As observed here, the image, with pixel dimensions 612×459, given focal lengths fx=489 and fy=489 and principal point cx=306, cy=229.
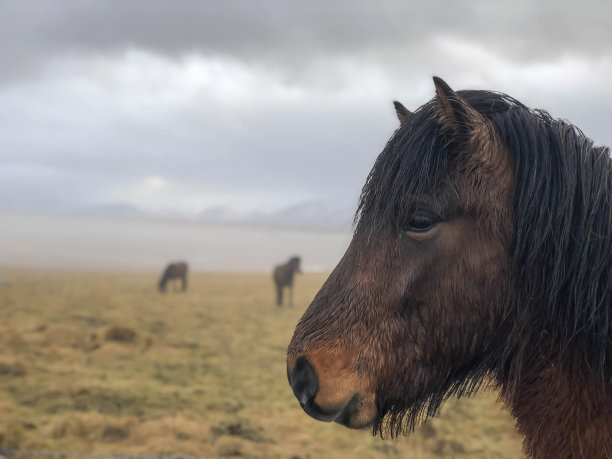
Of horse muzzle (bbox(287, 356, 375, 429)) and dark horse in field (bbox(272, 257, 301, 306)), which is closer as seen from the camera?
horse muzzle (bbox(287, 356, 375, 429))

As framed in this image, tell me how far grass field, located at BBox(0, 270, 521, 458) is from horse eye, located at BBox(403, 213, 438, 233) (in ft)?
18.8

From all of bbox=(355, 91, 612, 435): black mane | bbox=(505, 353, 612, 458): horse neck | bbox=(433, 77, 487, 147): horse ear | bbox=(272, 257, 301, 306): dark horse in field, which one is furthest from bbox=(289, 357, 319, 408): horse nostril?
bbox=(272, 257, 301, 306): dark horse in field

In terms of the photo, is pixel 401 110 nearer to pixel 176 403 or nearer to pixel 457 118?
pixel 457 118

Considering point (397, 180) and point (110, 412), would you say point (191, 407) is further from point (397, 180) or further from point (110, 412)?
point (397, 180)

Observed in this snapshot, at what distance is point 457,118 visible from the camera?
4.91 ft

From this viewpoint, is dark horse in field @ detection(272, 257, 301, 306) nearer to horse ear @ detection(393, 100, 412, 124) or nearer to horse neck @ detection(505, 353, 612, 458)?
horse ear @ detection(393, 100, 412, 124)

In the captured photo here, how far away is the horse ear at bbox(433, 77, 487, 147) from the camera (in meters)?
1.47

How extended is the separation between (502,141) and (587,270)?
1.56 ft

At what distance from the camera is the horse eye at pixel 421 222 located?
4.99 feet

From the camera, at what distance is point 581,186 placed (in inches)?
60.5

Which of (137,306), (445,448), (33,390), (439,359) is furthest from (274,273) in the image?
(439,359)

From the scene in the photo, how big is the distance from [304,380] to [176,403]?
7.88 metres

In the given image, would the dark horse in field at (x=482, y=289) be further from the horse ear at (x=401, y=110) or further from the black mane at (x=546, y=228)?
the horse ear at (x=401, y=110)

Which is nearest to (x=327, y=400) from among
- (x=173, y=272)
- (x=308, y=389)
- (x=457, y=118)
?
(x=308, y=389)
